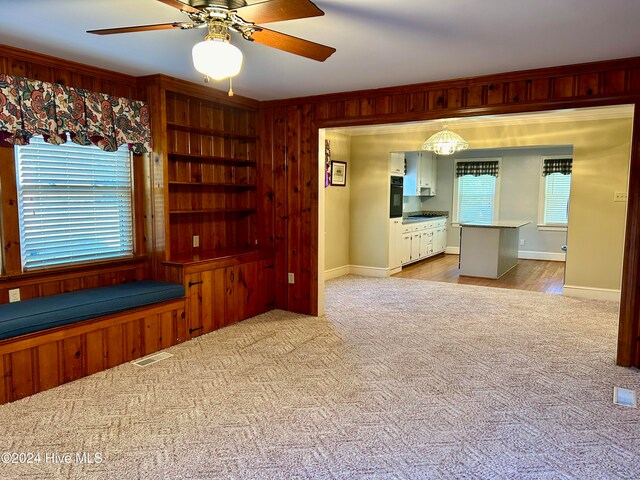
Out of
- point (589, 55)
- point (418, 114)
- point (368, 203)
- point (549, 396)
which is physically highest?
point (589, 55)

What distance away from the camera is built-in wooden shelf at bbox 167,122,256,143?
422 cm

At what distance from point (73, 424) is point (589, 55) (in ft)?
13.4

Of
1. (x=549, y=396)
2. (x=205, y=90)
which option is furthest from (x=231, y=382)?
(x=205, y=90)

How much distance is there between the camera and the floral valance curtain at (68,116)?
3.09m

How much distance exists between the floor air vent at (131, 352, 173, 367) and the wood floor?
4.39m

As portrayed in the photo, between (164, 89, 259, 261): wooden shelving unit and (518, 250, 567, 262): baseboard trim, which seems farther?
(518, 250, 567, 262): baseboard trim

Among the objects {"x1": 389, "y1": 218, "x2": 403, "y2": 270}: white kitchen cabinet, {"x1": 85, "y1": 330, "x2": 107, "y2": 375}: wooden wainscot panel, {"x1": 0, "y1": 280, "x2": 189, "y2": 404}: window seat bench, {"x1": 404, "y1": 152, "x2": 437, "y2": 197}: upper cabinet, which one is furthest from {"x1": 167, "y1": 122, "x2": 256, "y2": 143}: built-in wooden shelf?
{"x1": 404, "y1": 152, "x2": 437, "y2": 197}: upper cabinet

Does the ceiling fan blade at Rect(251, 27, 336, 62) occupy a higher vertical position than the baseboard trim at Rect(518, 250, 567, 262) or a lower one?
higher

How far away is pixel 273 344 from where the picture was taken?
12.7 ft

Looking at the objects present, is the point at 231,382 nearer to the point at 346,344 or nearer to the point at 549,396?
the point at 346,344

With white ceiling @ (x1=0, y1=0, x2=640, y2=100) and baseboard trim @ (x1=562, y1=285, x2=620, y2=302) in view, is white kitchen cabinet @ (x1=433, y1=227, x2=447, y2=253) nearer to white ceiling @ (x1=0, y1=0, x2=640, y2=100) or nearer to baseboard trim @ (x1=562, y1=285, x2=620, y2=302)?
baseboard trim @ (x1=562, y1=285, x2=620, y2=302)

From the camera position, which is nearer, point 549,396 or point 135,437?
point 135,437

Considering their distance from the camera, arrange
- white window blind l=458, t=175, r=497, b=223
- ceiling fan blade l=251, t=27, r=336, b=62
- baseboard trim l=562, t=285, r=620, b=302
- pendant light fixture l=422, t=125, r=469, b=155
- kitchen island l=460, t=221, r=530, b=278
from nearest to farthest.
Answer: ceiling fan blade l=251, t=27, r=336, b=62
baseboard trim l=562, t=285, r=620, b=302
pendant light fixture l=422, t=125, r=469, b=155
kitchen island l=460, t=221, r=530, b=278
white window blind l=458, t=175, r=497, b=223

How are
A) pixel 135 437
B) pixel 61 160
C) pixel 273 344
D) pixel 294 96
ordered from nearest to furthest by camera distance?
pixel 135 437, pixel 61 160, pixel 273 344, pixel 294 96
